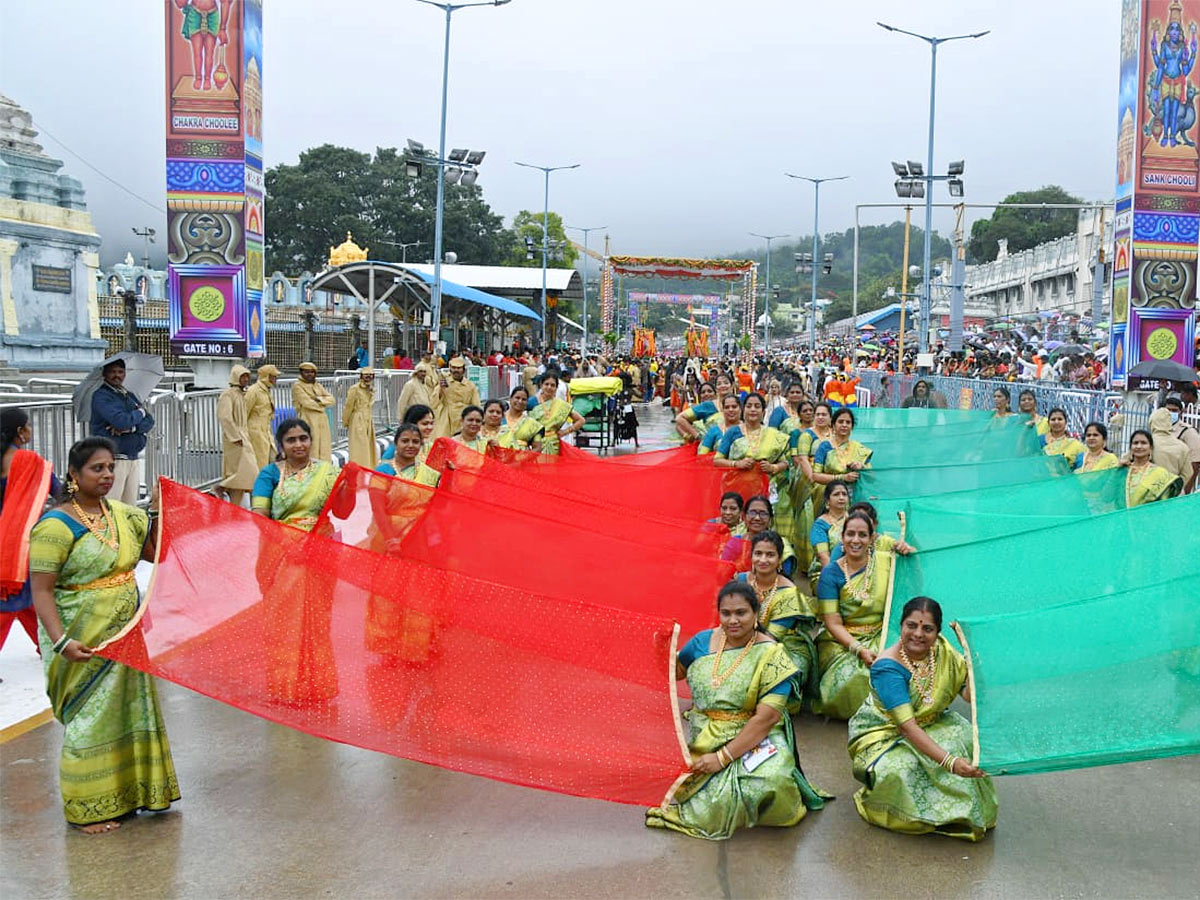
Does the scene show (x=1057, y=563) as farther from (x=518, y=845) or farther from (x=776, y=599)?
(x=518, y=845)

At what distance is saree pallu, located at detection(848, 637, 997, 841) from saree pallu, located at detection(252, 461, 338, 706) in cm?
221

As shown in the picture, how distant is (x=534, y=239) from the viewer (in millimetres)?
85312

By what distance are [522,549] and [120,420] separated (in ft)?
14.1

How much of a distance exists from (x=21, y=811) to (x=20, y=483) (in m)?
1.40

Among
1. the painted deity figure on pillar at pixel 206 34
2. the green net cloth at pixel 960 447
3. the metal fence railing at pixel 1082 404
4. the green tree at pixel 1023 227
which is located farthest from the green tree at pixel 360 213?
the green net cloth at pixel 960 447

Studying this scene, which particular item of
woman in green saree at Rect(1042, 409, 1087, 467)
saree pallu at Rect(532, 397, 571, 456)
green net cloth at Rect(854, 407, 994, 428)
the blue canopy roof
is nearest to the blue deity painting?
green net cloth at Rect(854, 407, 994, 428)

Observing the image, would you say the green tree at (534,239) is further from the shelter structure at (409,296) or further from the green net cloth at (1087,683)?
the green net cloth at (1087,683)

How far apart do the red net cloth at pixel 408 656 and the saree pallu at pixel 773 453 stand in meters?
4.86

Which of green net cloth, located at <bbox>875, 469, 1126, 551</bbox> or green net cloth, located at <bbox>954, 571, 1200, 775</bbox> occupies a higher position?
green net cloth, located at <bbox>875, 469, 1126, 551</bbox>

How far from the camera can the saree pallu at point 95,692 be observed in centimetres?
463

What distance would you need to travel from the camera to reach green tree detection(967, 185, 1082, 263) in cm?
9238

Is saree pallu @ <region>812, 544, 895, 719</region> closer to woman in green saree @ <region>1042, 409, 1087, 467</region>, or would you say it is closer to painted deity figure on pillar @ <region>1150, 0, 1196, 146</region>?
woman in green saree @ <region>1042, 409, 1087, 467</region>

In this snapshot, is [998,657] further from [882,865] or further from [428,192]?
[428,192]

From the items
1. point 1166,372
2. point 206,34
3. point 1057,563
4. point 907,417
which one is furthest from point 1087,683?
point 206,34
